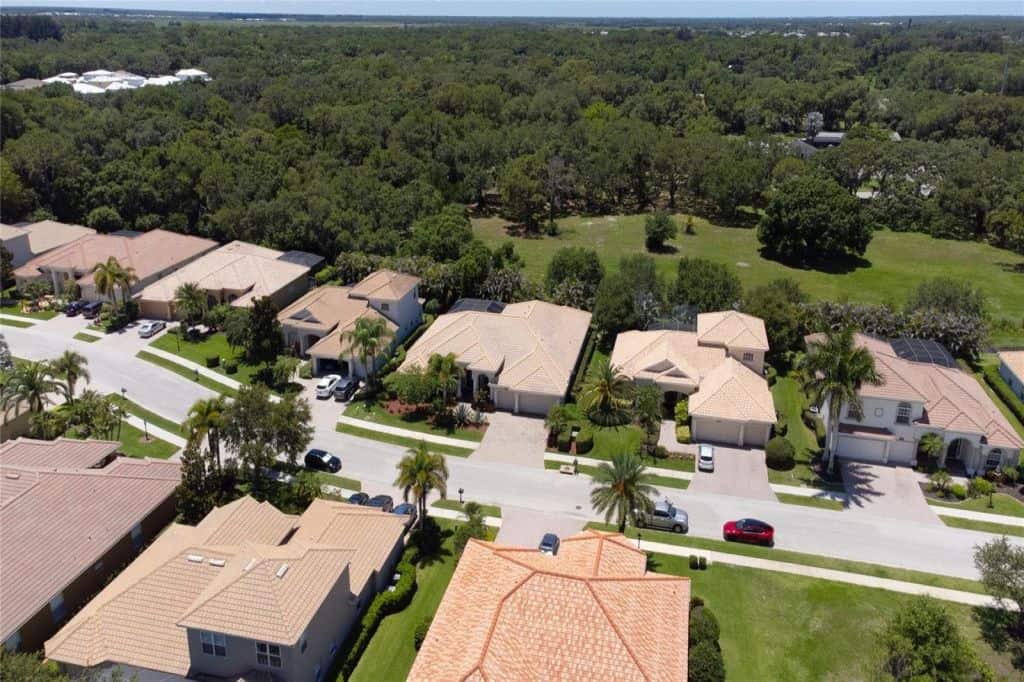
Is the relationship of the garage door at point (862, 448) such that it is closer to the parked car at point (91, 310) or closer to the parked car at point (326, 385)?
the parked car at point (326, 385)

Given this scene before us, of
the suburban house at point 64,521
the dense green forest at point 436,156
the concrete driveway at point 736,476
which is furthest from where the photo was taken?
the dense green forest at point 436,156

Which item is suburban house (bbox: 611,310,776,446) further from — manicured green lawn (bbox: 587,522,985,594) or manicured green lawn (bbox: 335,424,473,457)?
manicured green lawn (bbox: 335,424,473,457)

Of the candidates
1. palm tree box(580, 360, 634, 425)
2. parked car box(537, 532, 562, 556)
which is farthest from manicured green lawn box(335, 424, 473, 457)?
parked car box(537, 532, 562, 556)

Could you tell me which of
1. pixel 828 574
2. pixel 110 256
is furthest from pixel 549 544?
pixel 110 256

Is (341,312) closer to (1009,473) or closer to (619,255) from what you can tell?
(619,255)

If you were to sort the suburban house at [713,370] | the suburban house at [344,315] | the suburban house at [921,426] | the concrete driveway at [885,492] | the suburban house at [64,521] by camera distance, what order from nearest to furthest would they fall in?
the suburban house at [64,521] → the concrete driveway at [885,492] → the suburban house at [921,426] → the suburban house at [713,370] → the suburban house at [344,315]

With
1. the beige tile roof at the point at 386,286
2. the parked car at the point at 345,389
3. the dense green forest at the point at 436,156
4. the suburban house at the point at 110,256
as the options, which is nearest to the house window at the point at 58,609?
the parked car at the point at 345,389
